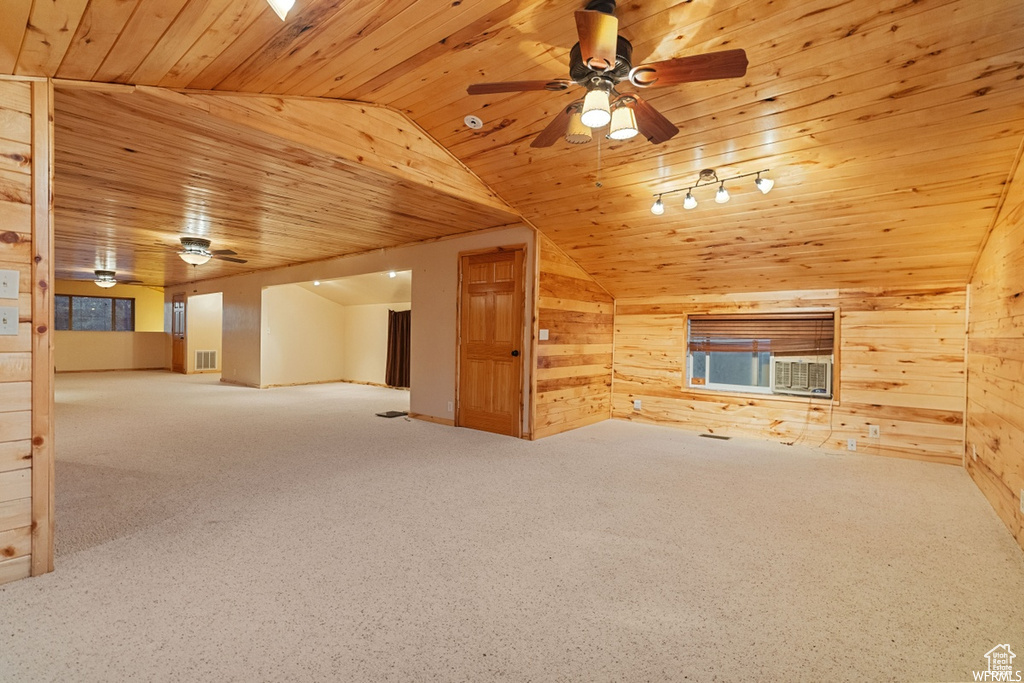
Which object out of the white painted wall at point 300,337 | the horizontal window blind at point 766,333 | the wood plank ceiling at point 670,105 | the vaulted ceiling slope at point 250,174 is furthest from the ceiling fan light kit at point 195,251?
the horizontal window blind at point 766,333

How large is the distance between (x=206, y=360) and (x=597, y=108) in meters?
12.7

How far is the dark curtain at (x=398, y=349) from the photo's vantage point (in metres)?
9.12

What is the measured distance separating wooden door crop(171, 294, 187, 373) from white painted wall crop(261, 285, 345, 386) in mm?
4038

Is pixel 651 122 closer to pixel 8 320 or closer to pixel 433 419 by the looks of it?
pixel 8 320

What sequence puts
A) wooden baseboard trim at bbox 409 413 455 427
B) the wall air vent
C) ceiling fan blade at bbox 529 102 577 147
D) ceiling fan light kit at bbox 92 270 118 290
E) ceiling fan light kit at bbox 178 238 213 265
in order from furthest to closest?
the wall air vent, ceiling fan light kit at bbox 92 270 118 290, ceiling fan light kit at bbox 178 238 213 265, wooden baseboard trim at bbox 409 413 455 427, ceiling fan blade at bbox 529 102 577 147

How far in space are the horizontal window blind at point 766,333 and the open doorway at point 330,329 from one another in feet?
16.5

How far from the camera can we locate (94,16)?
1793mm

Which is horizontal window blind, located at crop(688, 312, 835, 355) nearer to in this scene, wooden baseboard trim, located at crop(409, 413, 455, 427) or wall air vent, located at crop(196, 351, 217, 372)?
wooden baseboard trim, located at crop(409, 413, 455, 427)

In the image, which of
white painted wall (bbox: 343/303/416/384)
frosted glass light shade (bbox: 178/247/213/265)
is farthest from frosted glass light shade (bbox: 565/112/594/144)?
white painted wall (bbox: 343/303/416/384)

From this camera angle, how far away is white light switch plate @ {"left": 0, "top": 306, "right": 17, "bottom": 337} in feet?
6.66

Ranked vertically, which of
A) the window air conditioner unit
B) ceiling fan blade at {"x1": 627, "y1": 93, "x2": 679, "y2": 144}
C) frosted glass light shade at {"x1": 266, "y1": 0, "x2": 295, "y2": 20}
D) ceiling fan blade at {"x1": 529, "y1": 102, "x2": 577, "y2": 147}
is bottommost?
the window air conditioner unit

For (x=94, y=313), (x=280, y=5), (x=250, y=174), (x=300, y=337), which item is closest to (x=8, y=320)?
(x=280, y=5)

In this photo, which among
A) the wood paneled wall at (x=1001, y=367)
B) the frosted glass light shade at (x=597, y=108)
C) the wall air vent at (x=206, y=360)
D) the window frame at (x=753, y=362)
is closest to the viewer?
the frosted glass light shade at (x=597, y=108)

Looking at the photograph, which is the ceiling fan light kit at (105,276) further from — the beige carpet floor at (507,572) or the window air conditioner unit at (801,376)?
the window air conditioner unit at (801,376)
